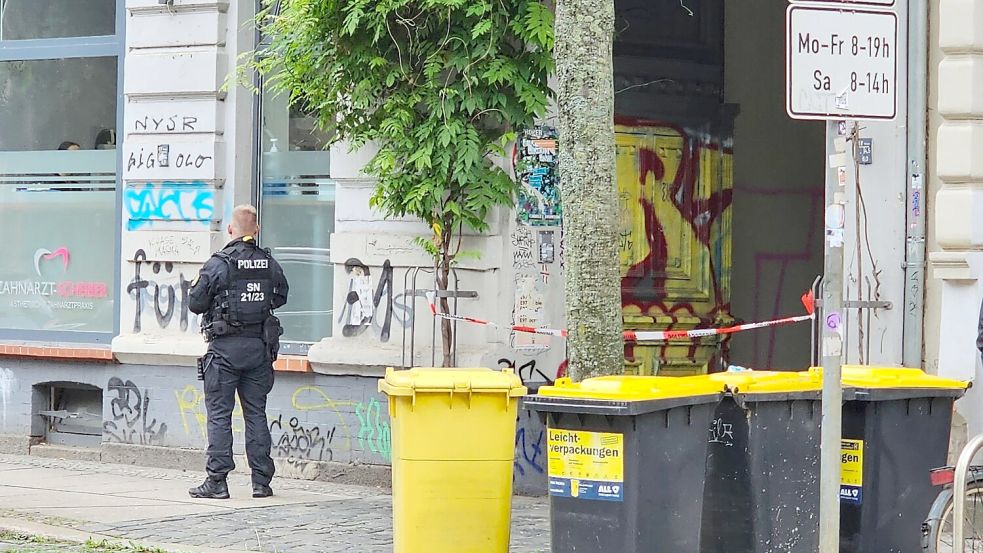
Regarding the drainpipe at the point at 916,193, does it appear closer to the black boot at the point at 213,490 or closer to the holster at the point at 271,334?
the holster at the point at 271,334

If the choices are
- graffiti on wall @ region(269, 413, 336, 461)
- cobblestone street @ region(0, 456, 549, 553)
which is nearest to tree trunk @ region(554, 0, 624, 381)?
cobblestone street @ region(0, 456, 549, 553)

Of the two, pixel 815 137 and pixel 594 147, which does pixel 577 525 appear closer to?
pixel 594 147

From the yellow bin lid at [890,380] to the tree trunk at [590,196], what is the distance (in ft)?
3.60

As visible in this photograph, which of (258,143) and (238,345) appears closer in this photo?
(238,345)

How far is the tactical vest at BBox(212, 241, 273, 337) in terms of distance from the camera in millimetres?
10352

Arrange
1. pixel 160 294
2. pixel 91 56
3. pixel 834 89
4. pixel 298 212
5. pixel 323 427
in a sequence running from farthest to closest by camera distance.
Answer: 1. pixel 91 56
2. pixel 160 294
3. pixel 298 212
4. pixel 323 427
5. pixel 834 89

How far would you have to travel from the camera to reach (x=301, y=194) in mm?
12062

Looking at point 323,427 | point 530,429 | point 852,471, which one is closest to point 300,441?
point 323,427

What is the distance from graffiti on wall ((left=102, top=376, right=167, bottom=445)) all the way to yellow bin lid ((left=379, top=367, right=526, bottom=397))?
4922 mm

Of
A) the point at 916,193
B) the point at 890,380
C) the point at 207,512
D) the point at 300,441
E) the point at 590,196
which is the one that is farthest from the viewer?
the point at 300,441

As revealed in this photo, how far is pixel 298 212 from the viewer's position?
39.7 feet

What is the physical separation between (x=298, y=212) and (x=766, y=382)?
18.2ft

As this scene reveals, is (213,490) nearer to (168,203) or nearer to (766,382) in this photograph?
(168,203)

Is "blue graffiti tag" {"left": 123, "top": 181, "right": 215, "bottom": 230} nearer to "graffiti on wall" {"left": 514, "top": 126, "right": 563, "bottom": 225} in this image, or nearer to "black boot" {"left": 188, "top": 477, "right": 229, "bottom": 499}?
"black boot" {"left": 188, "top": 477, "right": 229, "bottom": 499}
